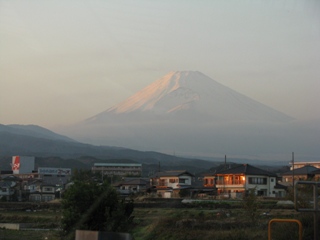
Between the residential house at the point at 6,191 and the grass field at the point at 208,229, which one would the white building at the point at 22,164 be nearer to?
the residential house at the point at 6,191

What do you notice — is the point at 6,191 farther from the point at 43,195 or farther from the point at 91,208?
the point at 91,208

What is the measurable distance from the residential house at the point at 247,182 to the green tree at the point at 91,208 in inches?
932

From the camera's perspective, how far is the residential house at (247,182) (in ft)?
138

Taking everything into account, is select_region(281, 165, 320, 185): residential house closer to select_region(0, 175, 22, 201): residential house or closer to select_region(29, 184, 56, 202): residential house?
select_region(29, 184, 56, 202): residential house

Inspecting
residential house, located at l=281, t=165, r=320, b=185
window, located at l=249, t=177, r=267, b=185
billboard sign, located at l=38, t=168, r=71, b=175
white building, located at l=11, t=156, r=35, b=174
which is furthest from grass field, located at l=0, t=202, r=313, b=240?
white building, located at l=11, t=156, r=35, b=174

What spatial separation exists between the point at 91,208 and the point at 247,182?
25443mm

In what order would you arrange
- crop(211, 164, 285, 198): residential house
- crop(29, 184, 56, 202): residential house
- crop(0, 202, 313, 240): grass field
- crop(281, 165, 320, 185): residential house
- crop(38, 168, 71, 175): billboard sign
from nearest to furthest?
crop(0, 202, 313, 240): grass field < crop(211, 164, 285, 198): residential house < crop(281, 165, 320, 185): residential house < crop(29, 184, 56, 202): residential house < crop(38, 168, 71, 175): billboard sign

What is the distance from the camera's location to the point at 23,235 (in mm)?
22672

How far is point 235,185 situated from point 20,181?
88.8ft

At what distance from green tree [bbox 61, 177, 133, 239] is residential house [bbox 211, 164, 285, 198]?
2368cm

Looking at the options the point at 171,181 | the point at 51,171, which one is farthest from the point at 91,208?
the point at 51,171

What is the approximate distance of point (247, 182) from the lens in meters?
42.0

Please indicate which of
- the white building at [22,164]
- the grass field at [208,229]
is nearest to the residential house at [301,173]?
the grass field at [208,229]

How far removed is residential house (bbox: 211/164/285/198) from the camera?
42062 mm
